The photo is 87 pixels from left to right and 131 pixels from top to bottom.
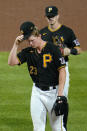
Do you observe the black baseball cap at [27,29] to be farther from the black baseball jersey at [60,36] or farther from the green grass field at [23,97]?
the green grass field at [23,97]

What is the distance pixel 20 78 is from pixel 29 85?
0.76 meters

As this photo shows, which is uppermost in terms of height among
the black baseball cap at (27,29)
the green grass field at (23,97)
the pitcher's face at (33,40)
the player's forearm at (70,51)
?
the black baseball cap at (27,29)

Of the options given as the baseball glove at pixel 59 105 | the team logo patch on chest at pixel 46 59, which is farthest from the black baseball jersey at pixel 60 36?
the baseball glove at pixel 59 105

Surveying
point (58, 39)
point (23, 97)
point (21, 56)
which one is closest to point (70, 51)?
point (58, 39)

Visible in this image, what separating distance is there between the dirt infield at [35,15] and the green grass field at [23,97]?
2714 mm

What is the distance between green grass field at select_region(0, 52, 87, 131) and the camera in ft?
27.8

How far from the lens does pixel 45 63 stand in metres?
6.20

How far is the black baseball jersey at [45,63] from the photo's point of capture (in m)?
6.15

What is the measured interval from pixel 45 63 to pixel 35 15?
11.2m

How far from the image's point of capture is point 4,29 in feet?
55.7

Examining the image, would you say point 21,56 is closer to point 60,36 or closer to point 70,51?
point 70,51

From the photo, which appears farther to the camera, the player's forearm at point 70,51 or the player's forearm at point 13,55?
the player's forearm at point 70,51

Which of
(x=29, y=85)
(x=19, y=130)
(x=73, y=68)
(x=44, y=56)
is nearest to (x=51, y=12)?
(x=44, y=56)

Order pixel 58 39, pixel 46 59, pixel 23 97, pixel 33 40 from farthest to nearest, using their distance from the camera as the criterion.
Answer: pixel 23 97 < pixel 58 39 < pixel 46 59 < pixel 33 40
